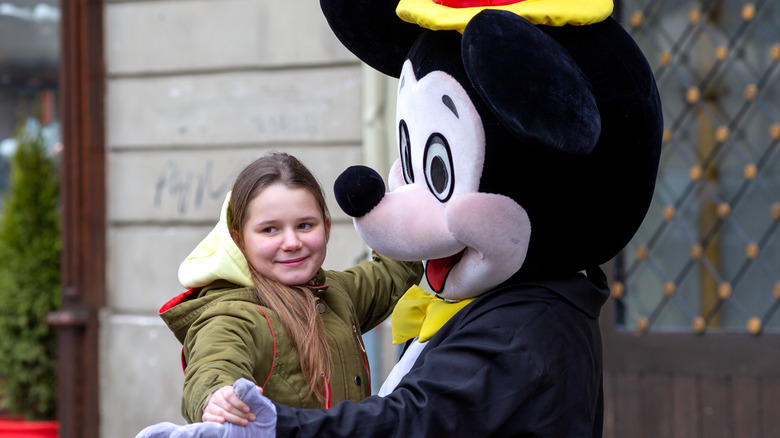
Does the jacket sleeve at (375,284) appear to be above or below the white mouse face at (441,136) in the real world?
below

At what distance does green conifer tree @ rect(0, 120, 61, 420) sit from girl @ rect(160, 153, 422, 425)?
388cm

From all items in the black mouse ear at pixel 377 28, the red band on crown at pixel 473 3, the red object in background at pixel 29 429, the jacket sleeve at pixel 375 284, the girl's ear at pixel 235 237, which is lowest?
the red object in background at pixel 29 429

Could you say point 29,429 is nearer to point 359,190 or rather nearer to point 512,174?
point 359,190

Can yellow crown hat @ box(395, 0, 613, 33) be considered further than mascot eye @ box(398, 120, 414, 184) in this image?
No

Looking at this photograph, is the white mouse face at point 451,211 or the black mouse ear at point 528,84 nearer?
the black mouse ear at point 528,84

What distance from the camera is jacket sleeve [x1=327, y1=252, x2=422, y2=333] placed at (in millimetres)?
2578

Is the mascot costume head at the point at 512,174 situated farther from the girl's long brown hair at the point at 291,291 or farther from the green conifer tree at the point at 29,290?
the green conifer tree at the point at 29,290

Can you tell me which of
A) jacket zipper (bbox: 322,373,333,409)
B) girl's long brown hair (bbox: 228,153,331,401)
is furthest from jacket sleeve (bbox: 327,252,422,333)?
jacket zipper (bbox: 322,373,333,409)

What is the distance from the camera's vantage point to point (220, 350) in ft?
6.28

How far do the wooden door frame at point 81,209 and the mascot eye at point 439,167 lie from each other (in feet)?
12.9

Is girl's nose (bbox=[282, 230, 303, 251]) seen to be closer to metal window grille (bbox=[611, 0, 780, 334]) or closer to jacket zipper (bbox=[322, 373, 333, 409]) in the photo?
jacket zipper (bbox=[322, 373, 333, 409])

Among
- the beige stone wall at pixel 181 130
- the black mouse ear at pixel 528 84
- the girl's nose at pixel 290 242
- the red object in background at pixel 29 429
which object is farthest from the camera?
the red object in background at pixel 29 429

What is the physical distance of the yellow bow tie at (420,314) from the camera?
6.97 feet

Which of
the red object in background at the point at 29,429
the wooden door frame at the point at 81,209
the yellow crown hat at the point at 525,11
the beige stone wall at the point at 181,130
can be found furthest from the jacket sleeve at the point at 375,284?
the red object in background at the point at 29,429
